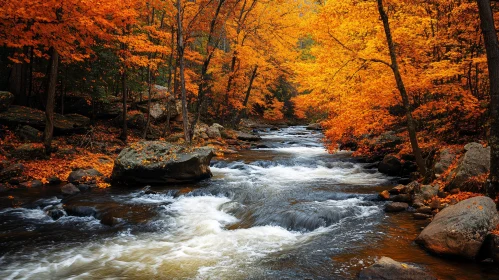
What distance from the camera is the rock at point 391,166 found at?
13.5 meters

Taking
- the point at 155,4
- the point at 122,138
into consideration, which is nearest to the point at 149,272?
the point at 122,138

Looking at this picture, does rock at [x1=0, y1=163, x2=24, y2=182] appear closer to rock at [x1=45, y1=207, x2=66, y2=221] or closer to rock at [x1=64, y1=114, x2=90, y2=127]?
rock at [x1=45, y1=207, x2=66, y2=221]

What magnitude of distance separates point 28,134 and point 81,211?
7.46 meters

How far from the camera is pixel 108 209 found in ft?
31.1

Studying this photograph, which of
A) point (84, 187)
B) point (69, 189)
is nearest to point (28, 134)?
point (84, 187)

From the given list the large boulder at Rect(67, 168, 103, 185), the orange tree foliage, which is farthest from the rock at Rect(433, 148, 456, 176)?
the large boulder at Rect(67, 168, 103, 185)

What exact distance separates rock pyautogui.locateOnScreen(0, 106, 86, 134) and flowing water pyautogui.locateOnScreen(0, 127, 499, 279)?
210 inches

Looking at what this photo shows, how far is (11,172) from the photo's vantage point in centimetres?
1150

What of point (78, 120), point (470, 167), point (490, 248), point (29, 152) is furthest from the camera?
point (78, 120)

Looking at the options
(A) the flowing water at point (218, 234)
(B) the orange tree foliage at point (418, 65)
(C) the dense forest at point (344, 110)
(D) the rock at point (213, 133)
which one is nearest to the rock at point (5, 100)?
(C) the dense forest at point (344, 110)

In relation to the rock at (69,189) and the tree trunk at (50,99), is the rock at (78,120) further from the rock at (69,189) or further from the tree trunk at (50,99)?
the rock at (69,189)

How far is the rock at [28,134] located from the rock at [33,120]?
0.39m

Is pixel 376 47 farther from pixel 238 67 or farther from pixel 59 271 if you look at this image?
pixel 238 67

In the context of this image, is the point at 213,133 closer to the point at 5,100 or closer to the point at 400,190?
the point at 5,100
